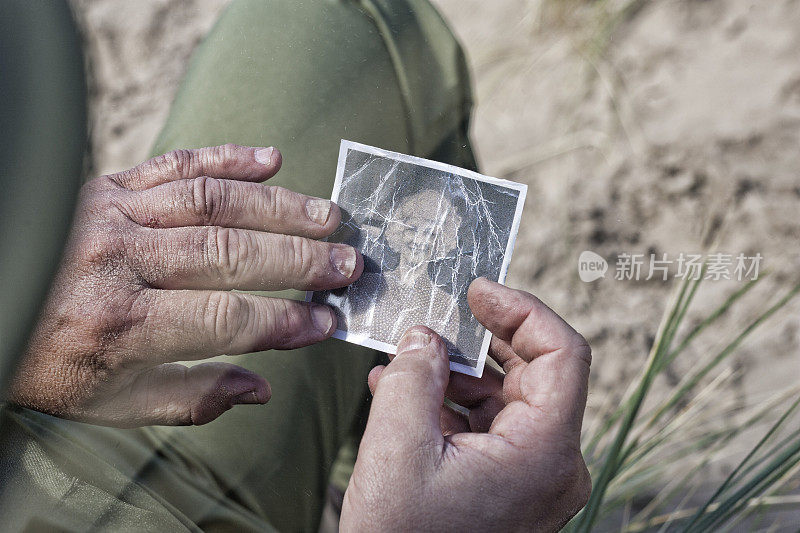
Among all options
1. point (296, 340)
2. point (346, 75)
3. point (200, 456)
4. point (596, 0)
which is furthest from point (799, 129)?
point (200, 456)

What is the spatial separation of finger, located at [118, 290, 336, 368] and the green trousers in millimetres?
154

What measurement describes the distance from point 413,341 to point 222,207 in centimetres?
25

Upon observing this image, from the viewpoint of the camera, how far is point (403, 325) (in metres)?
0.78

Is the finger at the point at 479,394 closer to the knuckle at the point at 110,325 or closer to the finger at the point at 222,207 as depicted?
the finger at the point at 222,207

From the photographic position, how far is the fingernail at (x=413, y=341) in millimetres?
722

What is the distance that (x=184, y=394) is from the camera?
0.72 m

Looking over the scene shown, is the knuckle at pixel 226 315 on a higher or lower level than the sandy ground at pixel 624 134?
lower

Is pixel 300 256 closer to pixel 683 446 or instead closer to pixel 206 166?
pixel 206 166

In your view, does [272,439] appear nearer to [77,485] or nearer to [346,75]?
[77,485]

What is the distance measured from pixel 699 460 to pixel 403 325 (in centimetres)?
73

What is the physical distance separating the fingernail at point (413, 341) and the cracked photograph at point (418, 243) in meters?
0.04

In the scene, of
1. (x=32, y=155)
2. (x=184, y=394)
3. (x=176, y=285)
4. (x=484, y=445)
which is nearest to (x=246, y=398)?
(x=184, y=394)

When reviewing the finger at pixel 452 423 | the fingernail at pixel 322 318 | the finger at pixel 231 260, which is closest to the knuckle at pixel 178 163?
the finger at pixel 231 260

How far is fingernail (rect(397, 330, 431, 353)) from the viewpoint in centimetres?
72
